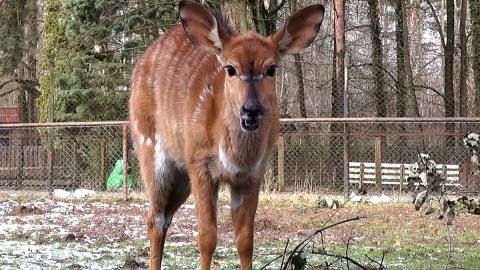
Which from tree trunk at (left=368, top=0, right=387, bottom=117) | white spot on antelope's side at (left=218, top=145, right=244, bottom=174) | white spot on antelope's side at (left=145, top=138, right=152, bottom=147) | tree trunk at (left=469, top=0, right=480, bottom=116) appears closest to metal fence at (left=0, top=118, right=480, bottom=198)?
tree trunk at (left=469, top=0, right=480, bottom=116)

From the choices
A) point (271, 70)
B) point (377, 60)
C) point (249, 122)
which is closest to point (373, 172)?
point (377, 60)

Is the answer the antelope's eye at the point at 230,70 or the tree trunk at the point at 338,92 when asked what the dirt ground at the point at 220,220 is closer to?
the tree trunk at the point at 338,92

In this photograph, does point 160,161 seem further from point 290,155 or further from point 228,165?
point 290,155

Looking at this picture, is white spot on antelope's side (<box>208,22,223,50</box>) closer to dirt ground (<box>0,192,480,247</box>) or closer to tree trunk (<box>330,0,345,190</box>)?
dirt ground (<box>0,192,480,247</box>)

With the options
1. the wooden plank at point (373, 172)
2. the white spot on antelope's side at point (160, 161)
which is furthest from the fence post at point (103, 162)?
the white spot on antelope's side at point (160, 161)

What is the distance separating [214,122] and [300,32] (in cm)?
77

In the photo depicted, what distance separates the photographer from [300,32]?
4523mm

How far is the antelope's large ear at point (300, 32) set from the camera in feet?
14.7

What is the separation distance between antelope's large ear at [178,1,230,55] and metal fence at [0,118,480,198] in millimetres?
8007

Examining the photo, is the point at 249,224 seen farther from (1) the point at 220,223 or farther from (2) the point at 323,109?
(2) the point at 323,109

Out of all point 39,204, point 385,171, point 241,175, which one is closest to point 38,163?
point 39,204

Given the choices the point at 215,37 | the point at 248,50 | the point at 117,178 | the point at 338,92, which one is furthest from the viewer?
the point at 117,178

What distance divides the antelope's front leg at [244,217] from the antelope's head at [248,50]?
0.48 m

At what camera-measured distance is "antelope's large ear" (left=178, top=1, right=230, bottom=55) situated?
4.44 meters
